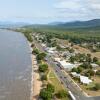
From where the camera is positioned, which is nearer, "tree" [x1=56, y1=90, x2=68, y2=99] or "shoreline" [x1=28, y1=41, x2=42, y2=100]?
"tree" [x1=56, y1=90, x2=68, y2=99]

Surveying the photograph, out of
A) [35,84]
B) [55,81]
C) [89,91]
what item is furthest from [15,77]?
[89,91]

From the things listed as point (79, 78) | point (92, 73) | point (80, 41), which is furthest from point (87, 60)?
point (80, 41)

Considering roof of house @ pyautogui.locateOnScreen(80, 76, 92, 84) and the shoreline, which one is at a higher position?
roof of house @ pyautogui.locateOnScreen(80, 76, 92, 84)

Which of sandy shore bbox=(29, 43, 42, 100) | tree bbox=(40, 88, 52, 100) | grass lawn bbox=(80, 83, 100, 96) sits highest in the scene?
tree bbox=(40, 88, 52, 100)

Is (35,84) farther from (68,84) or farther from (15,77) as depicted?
(15,77)

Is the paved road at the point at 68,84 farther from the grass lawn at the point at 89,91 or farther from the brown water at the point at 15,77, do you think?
the brown water at the point at 15,77

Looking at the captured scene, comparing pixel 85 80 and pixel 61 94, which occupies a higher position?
pixel 61 94

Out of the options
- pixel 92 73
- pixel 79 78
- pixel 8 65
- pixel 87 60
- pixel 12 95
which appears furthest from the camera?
pixel 87 60

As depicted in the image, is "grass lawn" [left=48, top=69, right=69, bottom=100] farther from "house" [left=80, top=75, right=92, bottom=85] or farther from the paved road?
"house" [left=80, top=75, right=92, bottom=85]

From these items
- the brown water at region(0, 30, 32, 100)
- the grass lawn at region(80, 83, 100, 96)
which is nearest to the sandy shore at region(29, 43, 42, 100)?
the brown water at region(0, 30, 32, 100)

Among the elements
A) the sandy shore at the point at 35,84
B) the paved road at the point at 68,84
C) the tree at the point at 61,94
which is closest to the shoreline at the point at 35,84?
→ the sandy shore at the point at 35,84

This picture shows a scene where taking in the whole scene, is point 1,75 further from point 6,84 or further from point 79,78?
point 79,78
